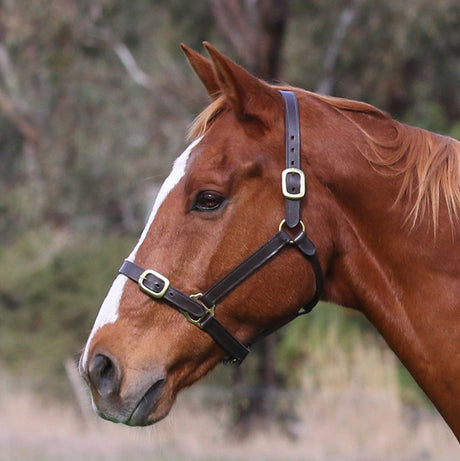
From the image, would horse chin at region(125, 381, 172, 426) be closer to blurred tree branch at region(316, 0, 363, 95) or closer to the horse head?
the horse head

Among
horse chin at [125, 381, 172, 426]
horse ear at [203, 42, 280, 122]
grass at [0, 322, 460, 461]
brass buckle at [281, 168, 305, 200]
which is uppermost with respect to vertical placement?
horse ear at [203, 42, 280, 122]

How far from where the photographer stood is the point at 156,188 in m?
14.2

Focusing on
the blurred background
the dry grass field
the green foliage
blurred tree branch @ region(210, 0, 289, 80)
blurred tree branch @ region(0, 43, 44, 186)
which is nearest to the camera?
the dry grass field

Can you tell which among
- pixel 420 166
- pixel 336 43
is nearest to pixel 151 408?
pixel 420 166

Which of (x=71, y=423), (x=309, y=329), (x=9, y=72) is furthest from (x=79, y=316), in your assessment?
(x=9, y=72)

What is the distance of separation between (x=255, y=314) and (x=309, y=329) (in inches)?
396

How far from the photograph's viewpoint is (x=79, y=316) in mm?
15000

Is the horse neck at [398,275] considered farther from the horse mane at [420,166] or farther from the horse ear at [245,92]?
the horse ear at [245,92]

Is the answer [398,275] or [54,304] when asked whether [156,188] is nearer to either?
[54,304]

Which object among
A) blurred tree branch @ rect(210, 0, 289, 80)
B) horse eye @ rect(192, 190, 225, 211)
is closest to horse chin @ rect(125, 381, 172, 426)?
horse eye @ rect(192, 190, 225, 211)

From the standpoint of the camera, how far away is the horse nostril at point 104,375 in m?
2.52

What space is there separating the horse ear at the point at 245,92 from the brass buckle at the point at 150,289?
63 centimetres

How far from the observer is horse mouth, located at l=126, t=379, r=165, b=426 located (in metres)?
2.53

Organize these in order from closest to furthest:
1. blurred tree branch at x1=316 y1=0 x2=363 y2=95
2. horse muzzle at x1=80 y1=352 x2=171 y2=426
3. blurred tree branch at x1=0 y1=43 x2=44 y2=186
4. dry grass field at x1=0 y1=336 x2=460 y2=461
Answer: horse muzzle at x1=80 y1=352 x2=171 y2=426 < dry grass field at x1=0 y1=336 x2=460 y2=461 < blurred tree branch at x1=316 y1=0 x2=363 y2=95 < blurred tree branch at x1=0 y1=43 x2=44 y2=186
